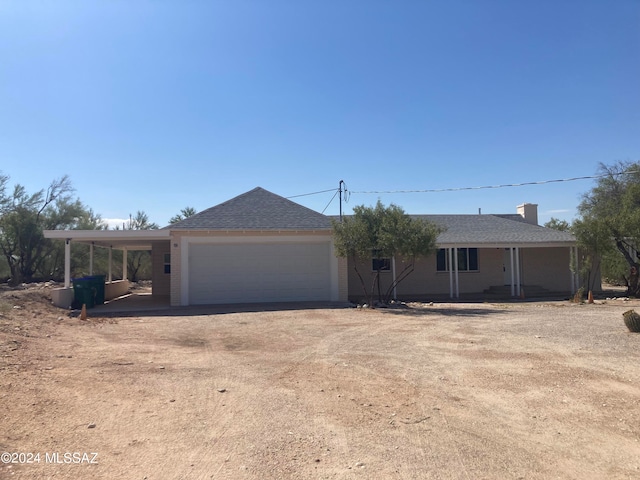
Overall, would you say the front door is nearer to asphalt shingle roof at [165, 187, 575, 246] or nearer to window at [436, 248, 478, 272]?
asphalt shingle roof at [165, 187, 575, 246]

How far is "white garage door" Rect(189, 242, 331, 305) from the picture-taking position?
2058cm

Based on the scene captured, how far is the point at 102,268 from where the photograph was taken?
36.0m

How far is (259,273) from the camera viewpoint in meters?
20.9

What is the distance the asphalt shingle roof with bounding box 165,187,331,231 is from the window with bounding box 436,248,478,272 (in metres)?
7.22

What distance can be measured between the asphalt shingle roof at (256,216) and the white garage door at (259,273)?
82 centimetres

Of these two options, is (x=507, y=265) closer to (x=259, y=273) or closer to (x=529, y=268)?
(x=529, y=268)

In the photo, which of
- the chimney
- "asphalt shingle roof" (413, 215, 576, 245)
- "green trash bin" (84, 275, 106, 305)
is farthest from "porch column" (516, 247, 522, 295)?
"green trash bin" (84, 275, 106, 305)

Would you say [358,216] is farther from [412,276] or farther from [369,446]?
[369,446]

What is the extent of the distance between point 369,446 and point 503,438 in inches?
57.1

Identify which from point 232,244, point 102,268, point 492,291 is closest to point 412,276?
point 492,291

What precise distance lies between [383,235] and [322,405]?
12.0 meters

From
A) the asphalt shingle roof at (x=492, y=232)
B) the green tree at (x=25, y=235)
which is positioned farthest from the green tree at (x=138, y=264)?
the asphalt shingle roof at (x=492, y=232)

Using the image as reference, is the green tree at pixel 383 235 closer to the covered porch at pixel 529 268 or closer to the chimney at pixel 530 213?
the covered porch at pixel 529 268

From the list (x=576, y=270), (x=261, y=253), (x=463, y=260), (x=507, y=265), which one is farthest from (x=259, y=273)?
(x=576, y=270)
